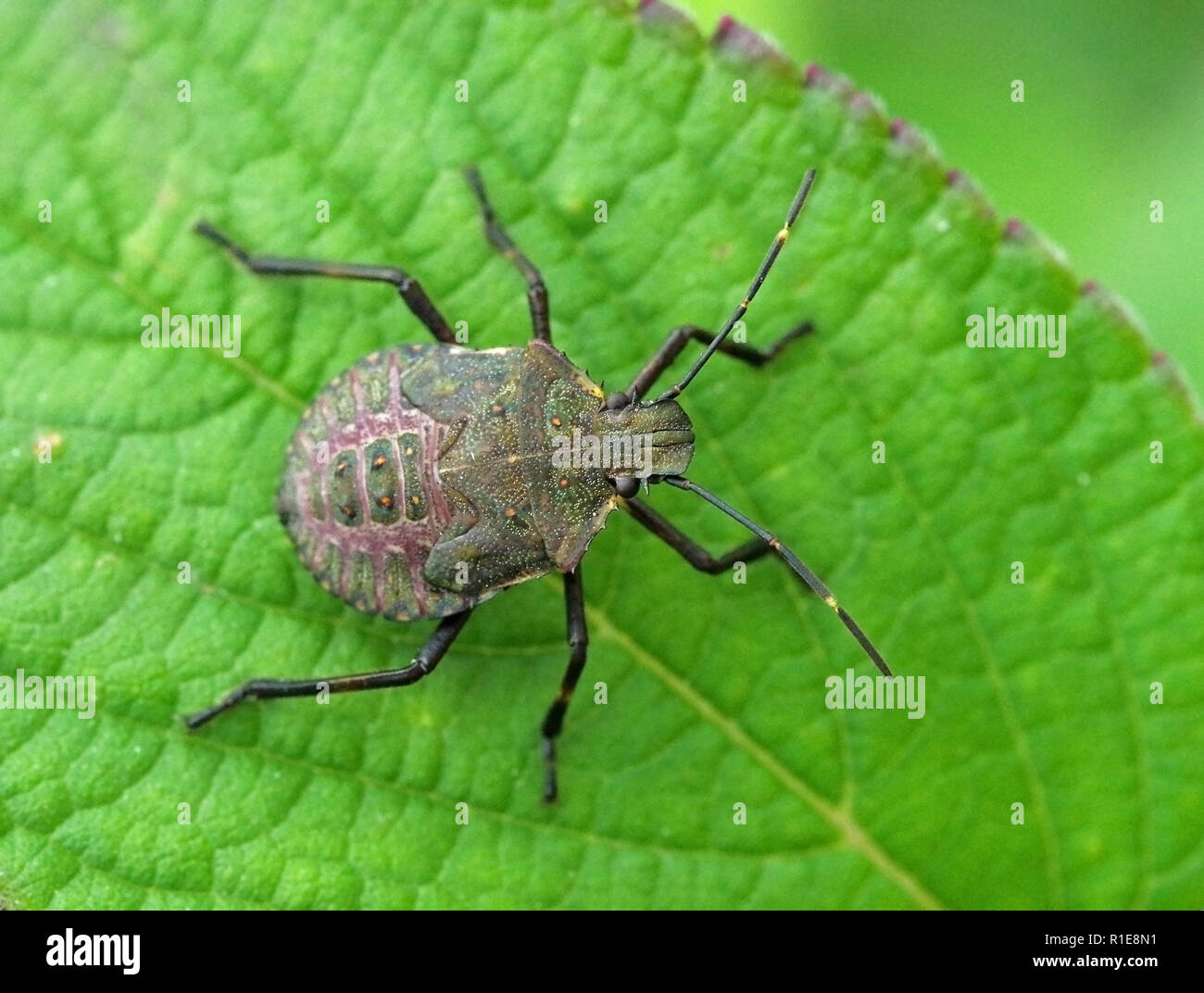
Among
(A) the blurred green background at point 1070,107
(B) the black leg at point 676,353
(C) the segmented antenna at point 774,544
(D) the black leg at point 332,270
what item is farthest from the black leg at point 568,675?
(A) the blurred green background at point 1070,107

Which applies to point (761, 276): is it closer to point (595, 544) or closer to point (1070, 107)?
point (595, 544)

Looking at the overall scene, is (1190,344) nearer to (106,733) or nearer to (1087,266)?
(1087,266)

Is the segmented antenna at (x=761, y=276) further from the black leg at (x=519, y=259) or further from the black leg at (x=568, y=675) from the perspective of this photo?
the black leg at (x=568, y=675)

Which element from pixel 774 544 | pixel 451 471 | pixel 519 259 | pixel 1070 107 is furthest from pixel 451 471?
pixel 1070 107

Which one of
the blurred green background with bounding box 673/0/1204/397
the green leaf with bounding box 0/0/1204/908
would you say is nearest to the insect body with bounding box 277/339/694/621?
the green leaf with bounding box 0/0/1204/908

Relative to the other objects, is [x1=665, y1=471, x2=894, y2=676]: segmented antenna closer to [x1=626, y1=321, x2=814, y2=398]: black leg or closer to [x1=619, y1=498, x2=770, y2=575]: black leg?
[x1=619, y1=498, x2=770, y2=575]: black leg
